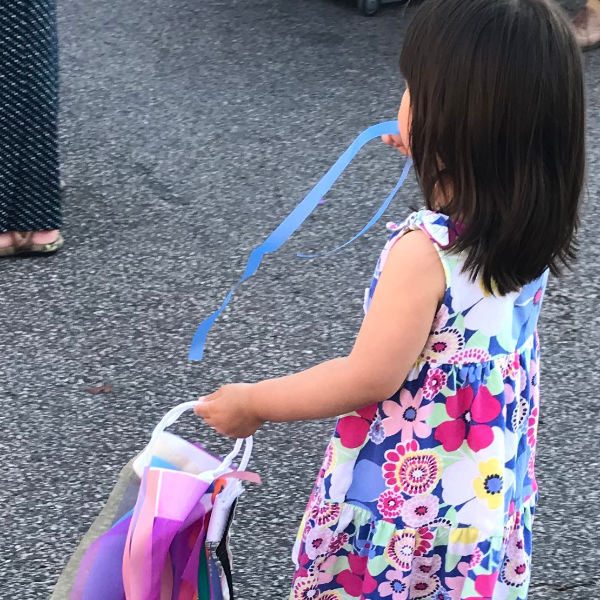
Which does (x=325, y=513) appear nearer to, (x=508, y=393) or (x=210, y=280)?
(x=508, y=393)

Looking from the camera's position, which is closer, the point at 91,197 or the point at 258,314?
the point at 258,314

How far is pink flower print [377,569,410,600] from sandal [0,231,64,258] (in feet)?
6.22

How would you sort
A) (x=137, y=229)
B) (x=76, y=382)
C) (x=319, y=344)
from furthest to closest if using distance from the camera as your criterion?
(x=137, y=229)
(x=319, y=344)
(x=76, y=382)

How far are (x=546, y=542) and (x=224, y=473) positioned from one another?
101cm

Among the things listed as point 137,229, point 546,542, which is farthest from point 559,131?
point 137,229

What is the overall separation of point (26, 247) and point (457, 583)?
199 centimetres

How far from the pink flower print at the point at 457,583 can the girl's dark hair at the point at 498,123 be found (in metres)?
0.45

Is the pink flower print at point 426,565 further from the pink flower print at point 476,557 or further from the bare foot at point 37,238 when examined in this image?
the bare foot at point 37,238

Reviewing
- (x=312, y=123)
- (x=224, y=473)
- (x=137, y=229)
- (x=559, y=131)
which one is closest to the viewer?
(x=559, y=131)

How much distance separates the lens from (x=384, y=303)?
1289 millimetres

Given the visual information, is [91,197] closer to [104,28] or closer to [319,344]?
[319,344]

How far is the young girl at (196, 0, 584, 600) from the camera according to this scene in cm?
123

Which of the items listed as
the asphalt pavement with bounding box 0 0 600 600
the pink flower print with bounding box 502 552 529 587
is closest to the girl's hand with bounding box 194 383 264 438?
the pink flower print with bounding box 502 552 529 587

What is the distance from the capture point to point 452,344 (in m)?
1.37
